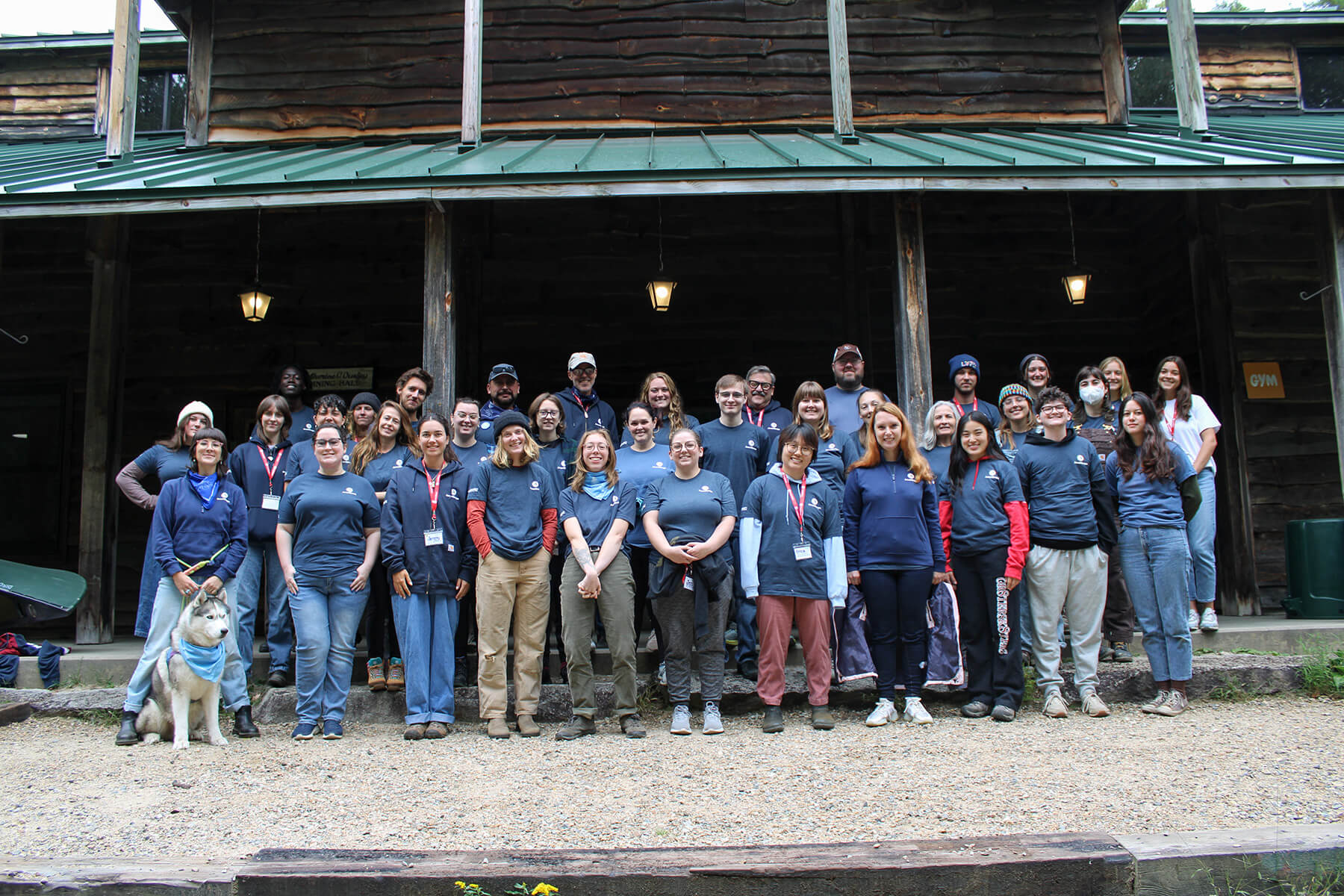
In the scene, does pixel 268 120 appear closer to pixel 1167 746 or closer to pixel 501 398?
pixel 501 398

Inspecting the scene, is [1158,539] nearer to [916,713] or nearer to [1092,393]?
[1092,393]

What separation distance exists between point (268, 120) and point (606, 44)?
11.5 ft

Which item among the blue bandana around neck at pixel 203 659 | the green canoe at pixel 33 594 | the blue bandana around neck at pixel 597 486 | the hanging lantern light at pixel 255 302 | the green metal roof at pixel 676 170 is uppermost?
the green metal roof at pixel 676 170

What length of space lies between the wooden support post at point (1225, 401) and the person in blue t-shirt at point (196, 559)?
848cm

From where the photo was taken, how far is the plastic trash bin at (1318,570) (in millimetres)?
7227

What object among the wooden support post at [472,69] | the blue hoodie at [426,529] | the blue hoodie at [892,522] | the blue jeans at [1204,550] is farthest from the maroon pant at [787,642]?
the wooden support post at [472,69]

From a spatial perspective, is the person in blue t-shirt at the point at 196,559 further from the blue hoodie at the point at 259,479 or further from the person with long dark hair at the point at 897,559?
the person with long dark hair at the point at 897,559

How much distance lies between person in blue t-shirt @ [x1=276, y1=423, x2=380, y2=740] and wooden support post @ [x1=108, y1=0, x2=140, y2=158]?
14.8ft

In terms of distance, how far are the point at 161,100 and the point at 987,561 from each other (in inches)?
412

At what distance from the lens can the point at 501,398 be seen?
21.5 feet

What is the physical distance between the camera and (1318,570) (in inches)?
289

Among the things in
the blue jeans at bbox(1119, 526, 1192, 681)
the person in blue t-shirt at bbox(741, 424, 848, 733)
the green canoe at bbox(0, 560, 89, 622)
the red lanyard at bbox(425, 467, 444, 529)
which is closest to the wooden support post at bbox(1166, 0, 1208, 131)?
the blue jeans at bbox(1119, 526, 1192, 681)

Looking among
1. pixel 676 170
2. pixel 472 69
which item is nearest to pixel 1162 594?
pixel 676 170

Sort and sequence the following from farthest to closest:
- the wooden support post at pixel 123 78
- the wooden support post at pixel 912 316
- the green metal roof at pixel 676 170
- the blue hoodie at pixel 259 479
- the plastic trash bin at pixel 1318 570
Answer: the wooden support post at pixel 123 78, the plastic trash bin at pixel 1318 570, the wooden support post at pixel 912 316, the green metal roof at pixel 676 170, the blue hoodie at pixel 259 479
